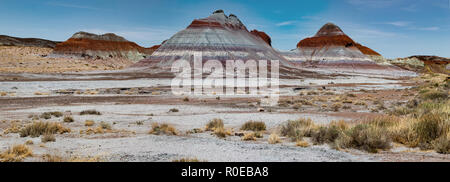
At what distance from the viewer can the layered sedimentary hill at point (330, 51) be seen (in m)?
132

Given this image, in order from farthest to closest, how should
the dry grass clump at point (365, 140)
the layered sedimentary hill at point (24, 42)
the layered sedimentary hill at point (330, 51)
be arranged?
the layered sedimentary hill at point (24, 42), the layered sedimentary hill at point (330, 51), the dry grass clump at point (365, 140)

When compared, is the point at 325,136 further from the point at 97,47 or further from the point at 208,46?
the point at 97,47

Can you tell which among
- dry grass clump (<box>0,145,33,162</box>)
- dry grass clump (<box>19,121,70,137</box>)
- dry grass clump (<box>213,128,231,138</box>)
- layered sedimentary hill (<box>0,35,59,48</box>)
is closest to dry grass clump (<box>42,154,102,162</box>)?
dry grass clump (<box>0,145,33,162</box>)

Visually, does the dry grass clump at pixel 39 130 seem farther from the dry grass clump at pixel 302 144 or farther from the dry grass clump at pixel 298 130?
the dry grass clump at pixel 302 144

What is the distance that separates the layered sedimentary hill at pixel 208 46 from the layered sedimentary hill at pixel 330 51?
33554 millimetres

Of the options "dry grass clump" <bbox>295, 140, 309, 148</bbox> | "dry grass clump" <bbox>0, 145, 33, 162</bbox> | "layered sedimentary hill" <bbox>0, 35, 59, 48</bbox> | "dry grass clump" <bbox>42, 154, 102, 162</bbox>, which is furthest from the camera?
"layered sedimentary hill" <bbox>0, 35, 59, 48</bbox>

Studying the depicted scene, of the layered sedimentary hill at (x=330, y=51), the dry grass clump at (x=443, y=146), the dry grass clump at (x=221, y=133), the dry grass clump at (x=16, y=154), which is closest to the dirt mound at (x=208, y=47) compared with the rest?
the layered sedimentary hill at (x=330, y=51)

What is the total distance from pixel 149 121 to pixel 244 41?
9863cm

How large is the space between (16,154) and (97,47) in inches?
5467

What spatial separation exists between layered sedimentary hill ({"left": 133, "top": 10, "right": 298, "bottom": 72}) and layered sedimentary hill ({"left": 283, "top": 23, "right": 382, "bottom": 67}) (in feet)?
110

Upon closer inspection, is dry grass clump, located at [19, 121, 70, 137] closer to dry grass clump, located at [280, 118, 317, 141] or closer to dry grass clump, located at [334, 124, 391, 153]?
dry grass clump, located at [280, 118, 317, 141]

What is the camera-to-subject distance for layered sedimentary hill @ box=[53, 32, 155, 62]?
5084 inches
